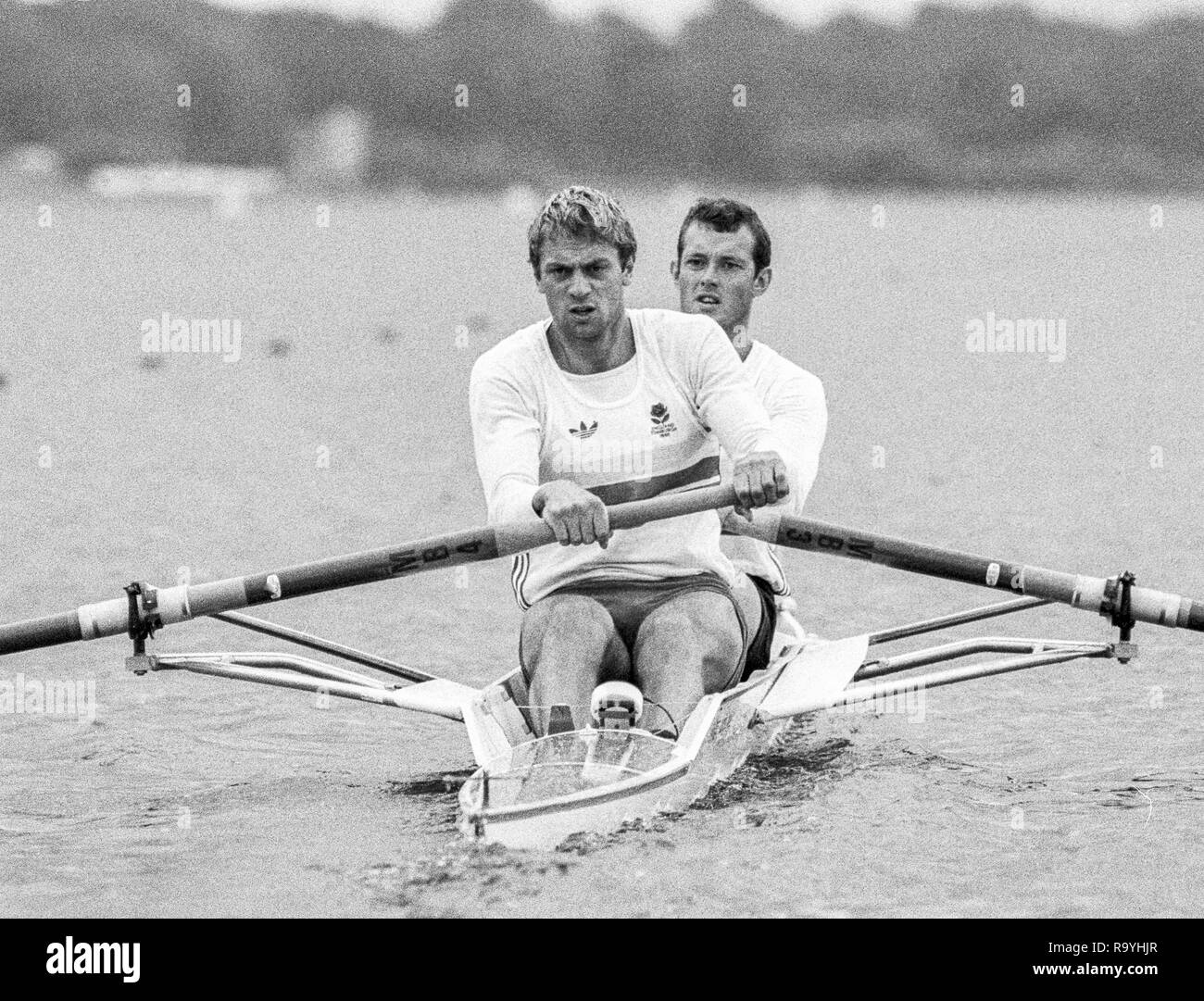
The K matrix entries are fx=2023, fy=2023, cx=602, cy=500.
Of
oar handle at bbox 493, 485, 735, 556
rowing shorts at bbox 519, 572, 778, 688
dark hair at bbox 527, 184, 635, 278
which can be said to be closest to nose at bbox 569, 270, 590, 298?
dark hair at bbox 527, 184, 635, 278

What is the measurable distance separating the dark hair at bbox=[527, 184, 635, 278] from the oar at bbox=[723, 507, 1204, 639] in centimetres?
125

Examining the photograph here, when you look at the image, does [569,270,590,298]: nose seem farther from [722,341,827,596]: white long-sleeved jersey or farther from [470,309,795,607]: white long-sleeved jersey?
[722,341,827,596]: white long-sleeved jersey

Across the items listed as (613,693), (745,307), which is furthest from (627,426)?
(745,307)

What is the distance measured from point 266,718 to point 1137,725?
13.1ft

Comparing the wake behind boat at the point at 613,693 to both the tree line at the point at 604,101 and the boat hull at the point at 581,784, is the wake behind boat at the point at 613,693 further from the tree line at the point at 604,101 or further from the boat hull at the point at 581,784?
the tree line at the point at 604,101

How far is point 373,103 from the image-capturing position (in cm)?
10906

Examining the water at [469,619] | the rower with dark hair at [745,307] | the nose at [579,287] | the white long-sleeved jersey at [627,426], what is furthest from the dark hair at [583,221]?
the water at [469,619]

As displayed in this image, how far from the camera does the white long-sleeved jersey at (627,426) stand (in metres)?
7.30

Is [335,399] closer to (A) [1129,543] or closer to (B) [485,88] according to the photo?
(A) [1129,543]

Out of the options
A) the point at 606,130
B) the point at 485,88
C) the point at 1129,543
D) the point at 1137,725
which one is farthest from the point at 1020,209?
the point at 1137,725

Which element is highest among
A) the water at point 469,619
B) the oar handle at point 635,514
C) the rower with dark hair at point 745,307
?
the rower with dark hair at point 745,307

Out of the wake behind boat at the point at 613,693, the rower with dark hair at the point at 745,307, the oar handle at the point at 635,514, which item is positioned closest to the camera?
the wake behind boat at the point at 613,693

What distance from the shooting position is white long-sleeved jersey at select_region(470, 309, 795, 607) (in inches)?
288

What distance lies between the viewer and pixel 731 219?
345 inches
